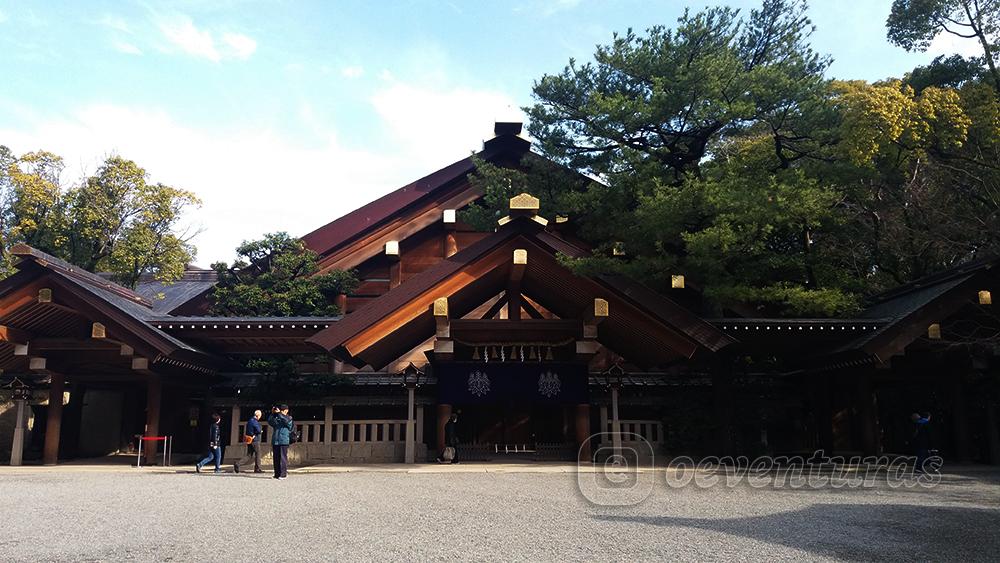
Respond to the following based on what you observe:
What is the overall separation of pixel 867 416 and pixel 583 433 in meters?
6.84

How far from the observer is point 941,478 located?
490 inches

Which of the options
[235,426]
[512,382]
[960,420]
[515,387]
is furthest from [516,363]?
[960,420]

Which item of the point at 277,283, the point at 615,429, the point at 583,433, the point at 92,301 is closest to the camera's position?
the point at 615,429

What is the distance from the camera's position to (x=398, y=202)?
2061 centimetres

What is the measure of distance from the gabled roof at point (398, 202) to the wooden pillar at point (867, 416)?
455 inches

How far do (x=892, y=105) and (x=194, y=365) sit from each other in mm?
17272

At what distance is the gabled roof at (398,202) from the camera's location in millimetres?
20406

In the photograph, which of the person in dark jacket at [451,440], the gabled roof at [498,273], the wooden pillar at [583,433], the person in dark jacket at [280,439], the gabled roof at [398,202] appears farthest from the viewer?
the gabled roof at [398,202]

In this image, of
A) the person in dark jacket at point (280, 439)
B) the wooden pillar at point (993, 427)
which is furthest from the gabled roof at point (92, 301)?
the wooden pillar at point (993, 427)

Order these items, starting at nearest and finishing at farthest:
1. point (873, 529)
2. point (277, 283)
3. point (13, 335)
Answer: point (873, 529) → point (13, 335) → point (277, 283)

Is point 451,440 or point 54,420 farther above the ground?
point 54,420

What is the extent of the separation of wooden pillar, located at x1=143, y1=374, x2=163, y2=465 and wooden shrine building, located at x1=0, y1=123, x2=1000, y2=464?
0.18ft

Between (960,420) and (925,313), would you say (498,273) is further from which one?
(960,420)

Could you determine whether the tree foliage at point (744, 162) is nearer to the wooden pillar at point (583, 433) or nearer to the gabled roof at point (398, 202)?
the gabled roof at point (398, 202)
